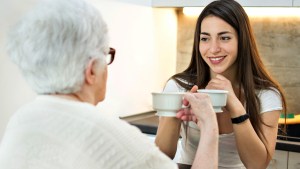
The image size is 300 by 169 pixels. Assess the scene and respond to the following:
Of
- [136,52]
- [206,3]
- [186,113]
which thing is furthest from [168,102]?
[206,3]

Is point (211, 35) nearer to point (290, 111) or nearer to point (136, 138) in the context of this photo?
point (136, 138)

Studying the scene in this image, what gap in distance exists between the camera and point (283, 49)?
2.48m

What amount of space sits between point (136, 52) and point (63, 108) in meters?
1.69

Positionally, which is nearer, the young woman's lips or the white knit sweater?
the white knit sweater

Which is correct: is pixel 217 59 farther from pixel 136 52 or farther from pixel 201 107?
pixel 136 52

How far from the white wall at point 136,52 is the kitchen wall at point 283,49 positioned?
2.08ft

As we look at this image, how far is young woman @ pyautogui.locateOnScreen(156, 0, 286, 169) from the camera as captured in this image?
1.28 meters

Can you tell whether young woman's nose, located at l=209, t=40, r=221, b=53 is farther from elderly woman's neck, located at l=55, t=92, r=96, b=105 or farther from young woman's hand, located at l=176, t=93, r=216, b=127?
elderly woman's neck, located at l=55, t=92, r=96, b=105

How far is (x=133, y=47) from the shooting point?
7.70 ft

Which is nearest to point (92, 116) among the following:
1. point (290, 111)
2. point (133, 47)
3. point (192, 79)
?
point (192, 79)

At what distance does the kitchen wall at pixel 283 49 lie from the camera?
2438mm

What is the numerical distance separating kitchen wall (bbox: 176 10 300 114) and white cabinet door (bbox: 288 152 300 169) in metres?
0.63

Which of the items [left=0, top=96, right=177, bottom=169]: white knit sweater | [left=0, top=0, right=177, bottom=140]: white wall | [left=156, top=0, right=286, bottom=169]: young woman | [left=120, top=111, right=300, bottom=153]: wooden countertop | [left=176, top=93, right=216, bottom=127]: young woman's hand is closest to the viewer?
[left=0, top=96, right=177, bottom=169]: white knit sweater

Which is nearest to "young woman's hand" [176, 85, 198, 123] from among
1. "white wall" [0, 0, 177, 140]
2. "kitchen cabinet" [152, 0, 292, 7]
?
"white wall" [0, 0, 177, 140]
